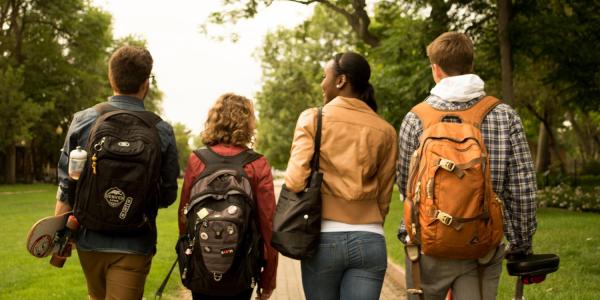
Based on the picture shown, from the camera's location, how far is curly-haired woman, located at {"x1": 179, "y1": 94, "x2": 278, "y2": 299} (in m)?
3.83

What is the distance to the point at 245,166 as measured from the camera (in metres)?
3.81

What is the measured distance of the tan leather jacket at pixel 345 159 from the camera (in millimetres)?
3404

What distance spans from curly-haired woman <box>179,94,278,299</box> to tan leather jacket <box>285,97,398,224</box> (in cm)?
39

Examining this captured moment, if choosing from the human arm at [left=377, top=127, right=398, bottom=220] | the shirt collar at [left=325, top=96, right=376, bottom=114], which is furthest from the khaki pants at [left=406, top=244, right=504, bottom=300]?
the shirt collar at [left=325, top=96, right=376, bottom=114]

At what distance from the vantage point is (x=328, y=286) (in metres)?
3.40

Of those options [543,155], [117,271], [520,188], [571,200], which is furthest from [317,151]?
[543,155]

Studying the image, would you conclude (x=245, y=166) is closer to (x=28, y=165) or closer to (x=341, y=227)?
(x=341, y=227)

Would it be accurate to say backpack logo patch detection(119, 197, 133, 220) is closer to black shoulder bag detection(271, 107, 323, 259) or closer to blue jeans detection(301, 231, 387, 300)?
black shoulder bag detection(271, 107, 323, 259)

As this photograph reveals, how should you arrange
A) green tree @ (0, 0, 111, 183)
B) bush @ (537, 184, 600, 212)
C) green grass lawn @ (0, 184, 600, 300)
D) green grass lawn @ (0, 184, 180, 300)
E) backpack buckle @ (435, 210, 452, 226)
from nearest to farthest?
1. backpack buckle @ (435, 210, 452, 226)
2. green grass lawn @ (0, 184, 600, 300)
3. green grass lawn @ (0, 184, 180, 300)
4. bush @ (537, 184, 600, 212)
5. green tree @ (0, 0, 111, 183)

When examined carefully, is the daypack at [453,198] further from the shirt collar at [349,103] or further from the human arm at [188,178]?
the human arm at [188,178]

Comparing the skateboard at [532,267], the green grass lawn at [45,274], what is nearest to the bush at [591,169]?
the green grass lawn at [45,274]

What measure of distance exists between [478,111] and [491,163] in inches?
10.0

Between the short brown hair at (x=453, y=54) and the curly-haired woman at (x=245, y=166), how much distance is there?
108cm

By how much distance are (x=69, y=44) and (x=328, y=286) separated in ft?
132
